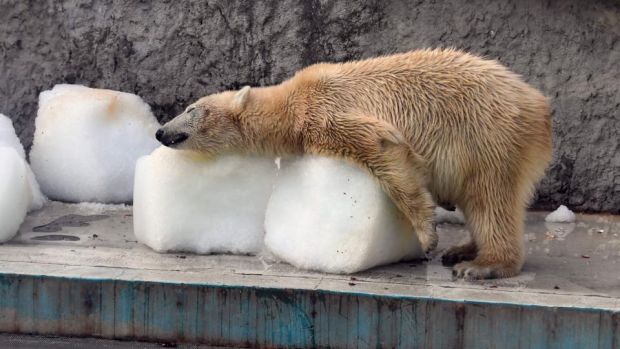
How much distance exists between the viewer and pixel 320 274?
4734 mm

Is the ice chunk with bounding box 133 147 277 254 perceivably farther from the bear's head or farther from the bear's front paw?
the bear's front paw

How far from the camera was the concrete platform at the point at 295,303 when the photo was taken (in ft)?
14.1

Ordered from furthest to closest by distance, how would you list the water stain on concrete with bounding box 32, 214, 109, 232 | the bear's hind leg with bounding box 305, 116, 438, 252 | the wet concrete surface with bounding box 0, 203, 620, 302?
the water stain on concrete with bounding box 32, 214, 109, 232 < the bear's hind leg with bounding box 305, 116, 438, 252 < the wet concrete surface with bounding box 0, 203, 620, 302

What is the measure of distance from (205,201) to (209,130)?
0.32m

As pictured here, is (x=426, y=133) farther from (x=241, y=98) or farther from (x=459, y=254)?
(x=241, y=98)

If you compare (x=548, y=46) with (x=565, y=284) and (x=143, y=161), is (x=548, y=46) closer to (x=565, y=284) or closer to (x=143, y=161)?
(x=565, y=284)

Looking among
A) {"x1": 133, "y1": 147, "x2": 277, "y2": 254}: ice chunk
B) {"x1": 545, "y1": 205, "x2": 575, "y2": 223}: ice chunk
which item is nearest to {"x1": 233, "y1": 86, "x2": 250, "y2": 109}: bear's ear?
{"x1": 133, "y1": 147, "x2": 277, "y2": 254}: ice chunk

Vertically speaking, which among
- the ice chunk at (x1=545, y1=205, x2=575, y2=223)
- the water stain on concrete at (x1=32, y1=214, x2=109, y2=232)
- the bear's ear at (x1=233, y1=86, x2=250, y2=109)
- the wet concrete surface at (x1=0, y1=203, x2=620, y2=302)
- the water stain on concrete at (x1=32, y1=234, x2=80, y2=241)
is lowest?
the wet concrete surface at (x1=0, y1=203, x2=620, y2=302)

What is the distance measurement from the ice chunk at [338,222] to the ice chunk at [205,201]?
0.77 feet

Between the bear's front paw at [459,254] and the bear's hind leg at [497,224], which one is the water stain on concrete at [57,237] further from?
the bear's hind leg at [497,224]

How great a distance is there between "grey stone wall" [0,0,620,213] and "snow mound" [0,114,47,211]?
0.45 m

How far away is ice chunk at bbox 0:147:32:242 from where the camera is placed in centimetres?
521

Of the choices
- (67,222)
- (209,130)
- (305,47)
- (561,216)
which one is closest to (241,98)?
(209,130)

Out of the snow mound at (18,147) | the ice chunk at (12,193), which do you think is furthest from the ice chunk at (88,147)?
the ice chunk at (12,193)
